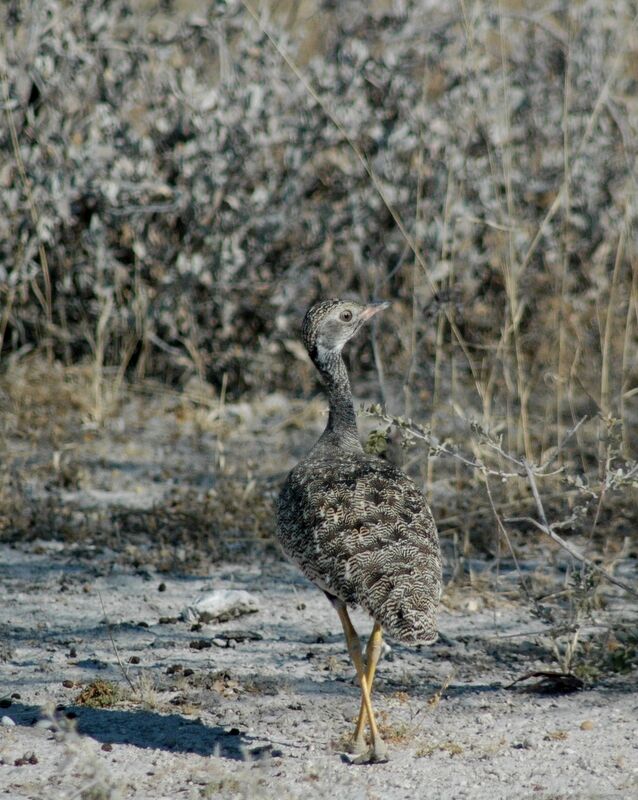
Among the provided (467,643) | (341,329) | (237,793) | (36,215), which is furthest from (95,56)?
(237,793)

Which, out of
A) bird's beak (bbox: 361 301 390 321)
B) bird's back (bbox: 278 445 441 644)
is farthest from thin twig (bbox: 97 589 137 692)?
bird's beak (bbox: 361 301 390 321)

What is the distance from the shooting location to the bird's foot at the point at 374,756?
12.4ft

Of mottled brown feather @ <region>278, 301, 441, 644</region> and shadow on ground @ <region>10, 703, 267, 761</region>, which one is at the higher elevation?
mottled brown feather @ <region>278, 301, 441, 644</region>

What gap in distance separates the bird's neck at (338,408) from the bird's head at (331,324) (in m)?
0.03

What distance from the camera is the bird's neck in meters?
4.73

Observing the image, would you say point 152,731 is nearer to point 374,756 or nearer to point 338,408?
point 374,756

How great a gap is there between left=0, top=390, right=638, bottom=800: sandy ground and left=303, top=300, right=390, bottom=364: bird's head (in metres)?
1.16

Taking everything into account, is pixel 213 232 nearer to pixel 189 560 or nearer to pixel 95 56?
pixel 95 56

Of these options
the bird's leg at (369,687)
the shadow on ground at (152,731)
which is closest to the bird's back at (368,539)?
the bird's leg at (369,687)

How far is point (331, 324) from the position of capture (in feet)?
16.0

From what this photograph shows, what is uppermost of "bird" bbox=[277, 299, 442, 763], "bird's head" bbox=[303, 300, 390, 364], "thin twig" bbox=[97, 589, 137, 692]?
"bird's head" bbox=[303, 300, 390, 364]

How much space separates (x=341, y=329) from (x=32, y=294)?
331cm

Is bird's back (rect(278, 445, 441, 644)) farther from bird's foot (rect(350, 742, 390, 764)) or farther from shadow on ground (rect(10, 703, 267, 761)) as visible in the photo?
shadow on ground (rect(10, 703, 267, 761))

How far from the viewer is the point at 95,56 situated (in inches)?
285
